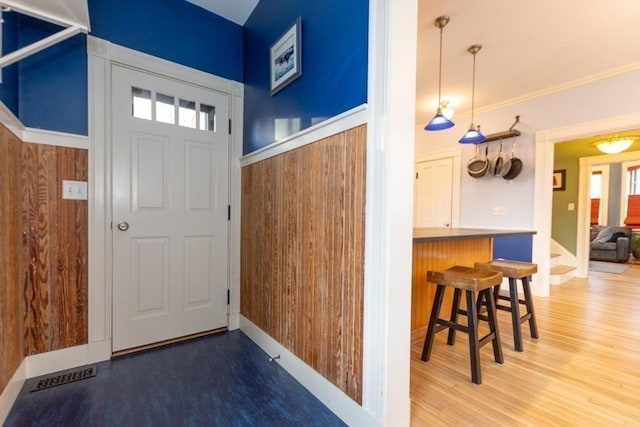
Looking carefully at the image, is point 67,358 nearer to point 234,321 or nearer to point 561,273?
point 234,321

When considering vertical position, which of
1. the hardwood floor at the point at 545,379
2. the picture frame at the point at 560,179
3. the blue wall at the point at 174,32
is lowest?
the hardwood floor at the point at 545,379

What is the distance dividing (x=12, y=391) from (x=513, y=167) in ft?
16.4

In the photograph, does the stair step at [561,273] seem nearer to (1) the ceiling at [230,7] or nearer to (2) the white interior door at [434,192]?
(2) the white interior door at [434,192]

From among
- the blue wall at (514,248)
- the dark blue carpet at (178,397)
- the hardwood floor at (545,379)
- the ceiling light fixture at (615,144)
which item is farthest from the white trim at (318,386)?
the ceiling light fixture at (615,144)

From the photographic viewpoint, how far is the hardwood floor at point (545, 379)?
142cm

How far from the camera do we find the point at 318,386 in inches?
61.2

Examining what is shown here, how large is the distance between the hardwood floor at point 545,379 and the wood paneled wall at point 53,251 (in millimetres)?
2115

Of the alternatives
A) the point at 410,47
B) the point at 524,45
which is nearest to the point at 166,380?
the point at 410,47

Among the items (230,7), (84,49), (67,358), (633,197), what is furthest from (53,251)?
(633,197)

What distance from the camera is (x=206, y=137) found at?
234 cm

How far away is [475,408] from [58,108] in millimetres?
2944

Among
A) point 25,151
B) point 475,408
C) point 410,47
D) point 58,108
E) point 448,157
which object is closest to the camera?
point 410,47

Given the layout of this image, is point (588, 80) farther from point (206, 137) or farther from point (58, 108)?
point (58, 108)

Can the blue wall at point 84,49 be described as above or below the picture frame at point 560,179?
above
